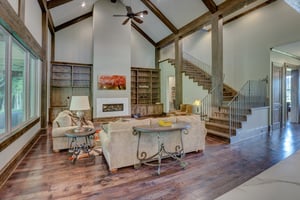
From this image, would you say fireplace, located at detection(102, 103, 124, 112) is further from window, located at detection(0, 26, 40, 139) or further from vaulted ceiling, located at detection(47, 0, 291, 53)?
vaulted ceiling, located at detection(47, 0, 291, 53)

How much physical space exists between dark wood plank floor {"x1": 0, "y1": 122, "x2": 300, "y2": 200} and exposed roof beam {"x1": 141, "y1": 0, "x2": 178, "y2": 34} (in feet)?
22.1

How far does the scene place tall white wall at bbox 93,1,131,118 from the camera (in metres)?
8.60

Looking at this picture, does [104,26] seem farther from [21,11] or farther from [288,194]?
[288,194]

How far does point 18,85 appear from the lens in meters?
3.93

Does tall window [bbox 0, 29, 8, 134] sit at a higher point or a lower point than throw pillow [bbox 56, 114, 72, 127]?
higher

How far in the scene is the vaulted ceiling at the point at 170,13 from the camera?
634cm

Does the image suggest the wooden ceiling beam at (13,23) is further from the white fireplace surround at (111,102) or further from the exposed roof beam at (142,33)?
the exposed roof beam at (142,33)

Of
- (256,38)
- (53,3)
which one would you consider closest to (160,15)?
(256,38)

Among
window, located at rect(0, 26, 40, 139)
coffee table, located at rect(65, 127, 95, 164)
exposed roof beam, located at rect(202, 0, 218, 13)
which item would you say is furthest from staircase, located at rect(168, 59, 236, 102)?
window, located at rect(0, 26, 40, 139)

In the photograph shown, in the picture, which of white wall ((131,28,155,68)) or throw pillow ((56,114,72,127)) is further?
white wall ((131,28,155,68))

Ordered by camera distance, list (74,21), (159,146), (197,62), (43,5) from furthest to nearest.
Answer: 1. (197,62)
2. (74,21)
3. (43,5)
4. (159,146)

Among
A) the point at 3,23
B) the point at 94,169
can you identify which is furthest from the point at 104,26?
the point at 94,169

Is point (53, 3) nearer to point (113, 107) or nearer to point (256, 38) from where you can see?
point (113, 107)

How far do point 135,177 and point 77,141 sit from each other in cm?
208
